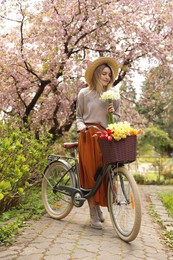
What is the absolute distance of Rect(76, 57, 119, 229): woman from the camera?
480 centimetres

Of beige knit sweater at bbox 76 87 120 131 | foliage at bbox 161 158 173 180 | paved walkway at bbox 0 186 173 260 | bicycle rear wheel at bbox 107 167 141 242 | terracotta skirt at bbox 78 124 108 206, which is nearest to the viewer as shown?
paved walkway at bbox 0 186 173 260

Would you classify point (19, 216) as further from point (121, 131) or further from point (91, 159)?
point (121, 131)

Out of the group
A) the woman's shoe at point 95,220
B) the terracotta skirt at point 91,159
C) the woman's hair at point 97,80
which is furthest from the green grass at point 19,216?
the woman's hair at point 97,80

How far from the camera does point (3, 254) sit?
3561 millimetres

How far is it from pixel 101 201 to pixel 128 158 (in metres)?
0.82

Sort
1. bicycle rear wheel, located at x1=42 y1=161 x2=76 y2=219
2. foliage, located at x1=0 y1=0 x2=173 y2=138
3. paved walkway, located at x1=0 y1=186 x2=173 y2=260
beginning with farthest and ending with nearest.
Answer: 1. foliage, located at x1=0 y1=0 x2=173 y2=138
2. bicycle rear wheel, located at x1=42 y1=161 x2=76 y2=219
3. paved walkway, located at x1=0 y1=186 x2=173 y2=260

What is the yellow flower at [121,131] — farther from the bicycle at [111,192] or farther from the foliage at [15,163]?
the foliage at [15,163]

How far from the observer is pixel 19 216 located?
17.0 feet

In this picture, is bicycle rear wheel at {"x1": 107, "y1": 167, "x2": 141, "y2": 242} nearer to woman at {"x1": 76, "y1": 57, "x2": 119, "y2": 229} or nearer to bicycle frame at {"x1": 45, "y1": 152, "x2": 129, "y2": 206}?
bicycle frame at {"x1": 45, "y1": 152, "x2": 129, "y2": 206}

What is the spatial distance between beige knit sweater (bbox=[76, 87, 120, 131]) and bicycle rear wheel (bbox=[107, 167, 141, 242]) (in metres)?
0.68

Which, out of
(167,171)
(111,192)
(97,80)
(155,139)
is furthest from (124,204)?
(155,139)

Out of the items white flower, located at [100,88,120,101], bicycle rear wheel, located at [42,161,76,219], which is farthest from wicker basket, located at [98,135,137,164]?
bicycle rear wheel, located at [42,161,76,219]

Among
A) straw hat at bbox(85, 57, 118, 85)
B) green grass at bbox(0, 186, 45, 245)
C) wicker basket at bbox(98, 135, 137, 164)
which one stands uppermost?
straw hat at bbox(85, 57, 118, 85)

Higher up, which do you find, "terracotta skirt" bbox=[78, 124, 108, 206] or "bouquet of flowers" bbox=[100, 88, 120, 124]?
"bouquet of flowers" bbox=[100, 88, 120, 124]
